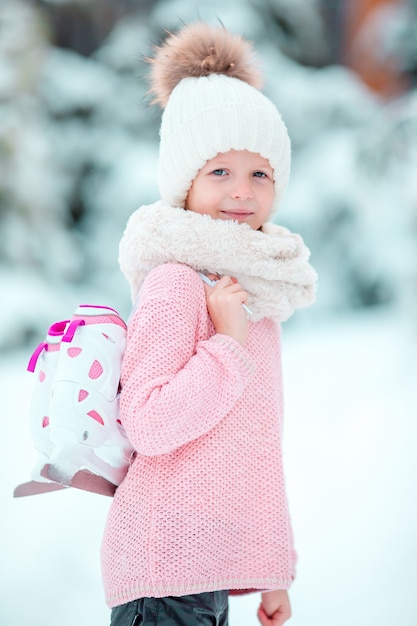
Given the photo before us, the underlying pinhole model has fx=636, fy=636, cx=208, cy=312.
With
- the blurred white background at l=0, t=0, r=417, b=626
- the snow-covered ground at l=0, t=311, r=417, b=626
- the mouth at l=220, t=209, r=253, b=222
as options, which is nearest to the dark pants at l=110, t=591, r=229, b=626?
the mouth at l=220, t=209, r=253, b=222

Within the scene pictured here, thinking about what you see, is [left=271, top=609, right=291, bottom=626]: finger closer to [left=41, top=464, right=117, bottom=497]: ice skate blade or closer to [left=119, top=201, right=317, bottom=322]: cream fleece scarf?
[left=41, top=464, right=117, bottom=497]: ice skate blade

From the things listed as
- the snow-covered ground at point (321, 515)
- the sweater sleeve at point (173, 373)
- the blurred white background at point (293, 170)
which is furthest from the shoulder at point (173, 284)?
the blurred white background at point (293, 170)

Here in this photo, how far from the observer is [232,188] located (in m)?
0.99

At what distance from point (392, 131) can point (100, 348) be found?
8.29 feet

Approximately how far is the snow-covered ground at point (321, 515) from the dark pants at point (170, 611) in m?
0.67

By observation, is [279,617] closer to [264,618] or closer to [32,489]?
[264,618]

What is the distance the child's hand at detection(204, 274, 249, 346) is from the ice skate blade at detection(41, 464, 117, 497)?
0.93 feet

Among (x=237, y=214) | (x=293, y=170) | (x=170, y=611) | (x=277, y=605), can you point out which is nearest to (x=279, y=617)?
(x=277, y=605)

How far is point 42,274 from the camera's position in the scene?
3125 millimetres

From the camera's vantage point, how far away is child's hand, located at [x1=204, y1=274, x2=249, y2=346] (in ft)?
2.94

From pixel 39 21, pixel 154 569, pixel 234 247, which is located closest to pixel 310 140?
pixel 39 21

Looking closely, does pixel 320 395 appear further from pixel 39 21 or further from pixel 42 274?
pixel 39 21

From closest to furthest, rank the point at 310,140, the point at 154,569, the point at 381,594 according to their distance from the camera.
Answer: the point at 154,569 < the point at 381,594 < the point at 310,140

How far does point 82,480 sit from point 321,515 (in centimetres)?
115
